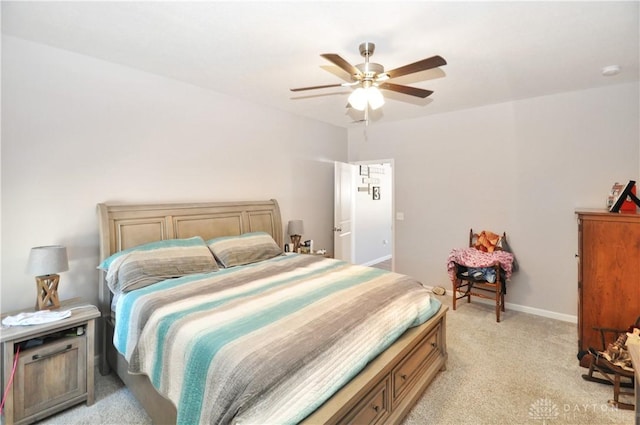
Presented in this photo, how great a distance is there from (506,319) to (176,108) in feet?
14.6

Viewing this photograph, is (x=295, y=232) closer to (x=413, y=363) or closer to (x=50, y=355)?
(x=413, y=363)

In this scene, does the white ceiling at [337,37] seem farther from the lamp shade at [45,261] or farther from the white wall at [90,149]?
the lamp shade at [45,261]

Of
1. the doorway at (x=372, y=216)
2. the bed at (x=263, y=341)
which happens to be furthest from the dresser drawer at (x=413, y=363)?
the doorway at (x=372, y=216)

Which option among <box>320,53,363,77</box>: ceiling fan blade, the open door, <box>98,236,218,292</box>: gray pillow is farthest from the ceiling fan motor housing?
the open door

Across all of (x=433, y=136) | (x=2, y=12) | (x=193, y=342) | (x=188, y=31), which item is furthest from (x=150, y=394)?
(x=433, y=136)

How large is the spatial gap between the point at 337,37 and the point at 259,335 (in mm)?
2094

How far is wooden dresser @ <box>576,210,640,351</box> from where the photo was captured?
2457 millimetres

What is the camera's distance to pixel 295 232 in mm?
4223

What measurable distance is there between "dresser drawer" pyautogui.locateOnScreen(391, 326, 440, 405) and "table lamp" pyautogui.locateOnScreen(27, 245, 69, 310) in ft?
7.98

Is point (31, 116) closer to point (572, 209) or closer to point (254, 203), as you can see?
point (254, 203)

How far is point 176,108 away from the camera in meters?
3.16

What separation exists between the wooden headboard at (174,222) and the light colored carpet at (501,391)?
30.3 inches

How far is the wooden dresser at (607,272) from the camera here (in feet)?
8.06

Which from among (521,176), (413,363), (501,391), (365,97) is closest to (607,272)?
(501,391)
